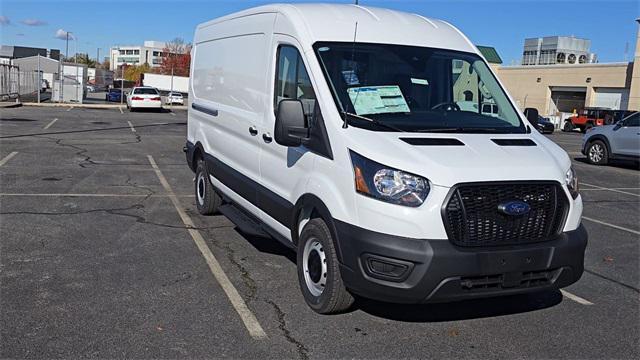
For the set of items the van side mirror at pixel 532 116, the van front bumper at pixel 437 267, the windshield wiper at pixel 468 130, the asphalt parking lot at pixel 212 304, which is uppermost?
the van side mirror at pixel 532 116

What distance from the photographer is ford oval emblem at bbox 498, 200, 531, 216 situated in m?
3.85

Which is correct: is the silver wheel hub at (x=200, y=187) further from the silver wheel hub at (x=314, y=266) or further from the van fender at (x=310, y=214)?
the silver wheel hub at (x=314, y=266)

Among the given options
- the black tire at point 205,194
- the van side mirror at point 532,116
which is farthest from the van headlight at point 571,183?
the black tire at point 205,194

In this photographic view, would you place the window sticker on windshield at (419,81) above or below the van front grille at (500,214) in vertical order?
above

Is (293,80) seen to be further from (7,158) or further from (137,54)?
(137,54)

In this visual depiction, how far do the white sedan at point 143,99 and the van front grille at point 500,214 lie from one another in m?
31.5

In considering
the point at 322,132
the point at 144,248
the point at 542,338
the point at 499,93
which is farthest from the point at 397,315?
the point at 144,248

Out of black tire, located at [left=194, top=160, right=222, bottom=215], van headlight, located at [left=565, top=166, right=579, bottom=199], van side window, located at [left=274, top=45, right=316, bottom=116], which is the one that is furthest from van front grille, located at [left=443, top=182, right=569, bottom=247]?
black tire, located at [left=194, top=160, right=222, bottom=215]

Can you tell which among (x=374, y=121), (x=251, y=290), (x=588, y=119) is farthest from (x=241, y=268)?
(x=588, y=119)

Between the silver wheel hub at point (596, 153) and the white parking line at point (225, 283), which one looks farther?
the silver wheel hub at point (596, 153)

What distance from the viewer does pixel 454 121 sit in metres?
4.62

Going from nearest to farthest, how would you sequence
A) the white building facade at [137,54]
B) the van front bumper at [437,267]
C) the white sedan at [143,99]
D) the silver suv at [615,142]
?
the van front bumper at [437,267]
the silver suv at [615,142]
the white sedan at [143,99]
the white building facade at [137,54]

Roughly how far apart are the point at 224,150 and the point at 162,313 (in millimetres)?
2598

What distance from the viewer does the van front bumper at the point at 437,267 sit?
3.73 metres
